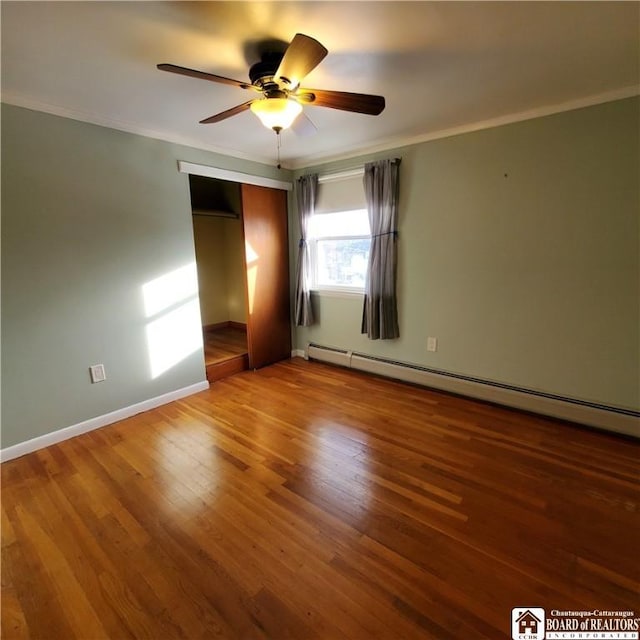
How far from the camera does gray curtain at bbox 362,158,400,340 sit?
10.2ft

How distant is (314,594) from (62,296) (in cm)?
244

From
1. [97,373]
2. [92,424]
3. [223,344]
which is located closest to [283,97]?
[97,373]

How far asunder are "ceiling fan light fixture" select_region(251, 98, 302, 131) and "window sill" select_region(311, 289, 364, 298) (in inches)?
80.3

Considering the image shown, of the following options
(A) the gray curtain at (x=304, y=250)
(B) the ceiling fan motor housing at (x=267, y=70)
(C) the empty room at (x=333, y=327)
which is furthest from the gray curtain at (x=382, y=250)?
(B) the ceiling fan motor housing at (x=267, y=70)

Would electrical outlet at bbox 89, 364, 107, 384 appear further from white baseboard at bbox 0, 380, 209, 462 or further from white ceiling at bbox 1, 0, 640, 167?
white ceiling at bbox 1, 0, 640, 167

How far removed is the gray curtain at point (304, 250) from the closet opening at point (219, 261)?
0.92m

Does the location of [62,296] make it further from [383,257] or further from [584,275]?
[584,275]

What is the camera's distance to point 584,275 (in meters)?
2.38

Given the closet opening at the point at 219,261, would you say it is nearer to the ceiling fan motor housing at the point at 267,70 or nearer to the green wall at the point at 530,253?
the green wall at the point at 530,253

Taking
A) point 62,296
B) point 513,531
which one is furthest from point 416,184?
point 62,296

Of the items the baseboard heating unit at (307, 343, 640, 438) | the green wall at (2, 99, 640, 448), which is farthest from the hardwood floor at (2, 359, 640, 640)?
the green wall at (2, 99, 640, 448)

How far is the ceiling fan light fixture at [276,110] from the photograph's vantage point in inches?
67.6

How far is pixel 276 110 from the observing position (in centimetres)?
174

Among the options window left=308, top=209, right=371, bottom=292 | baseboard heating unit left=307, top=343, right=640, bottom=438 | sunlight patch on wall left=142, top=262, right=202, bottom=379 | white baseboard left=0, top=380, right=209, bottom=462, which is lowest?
white baseboard left=0, top=380, right=209, bottom=462
